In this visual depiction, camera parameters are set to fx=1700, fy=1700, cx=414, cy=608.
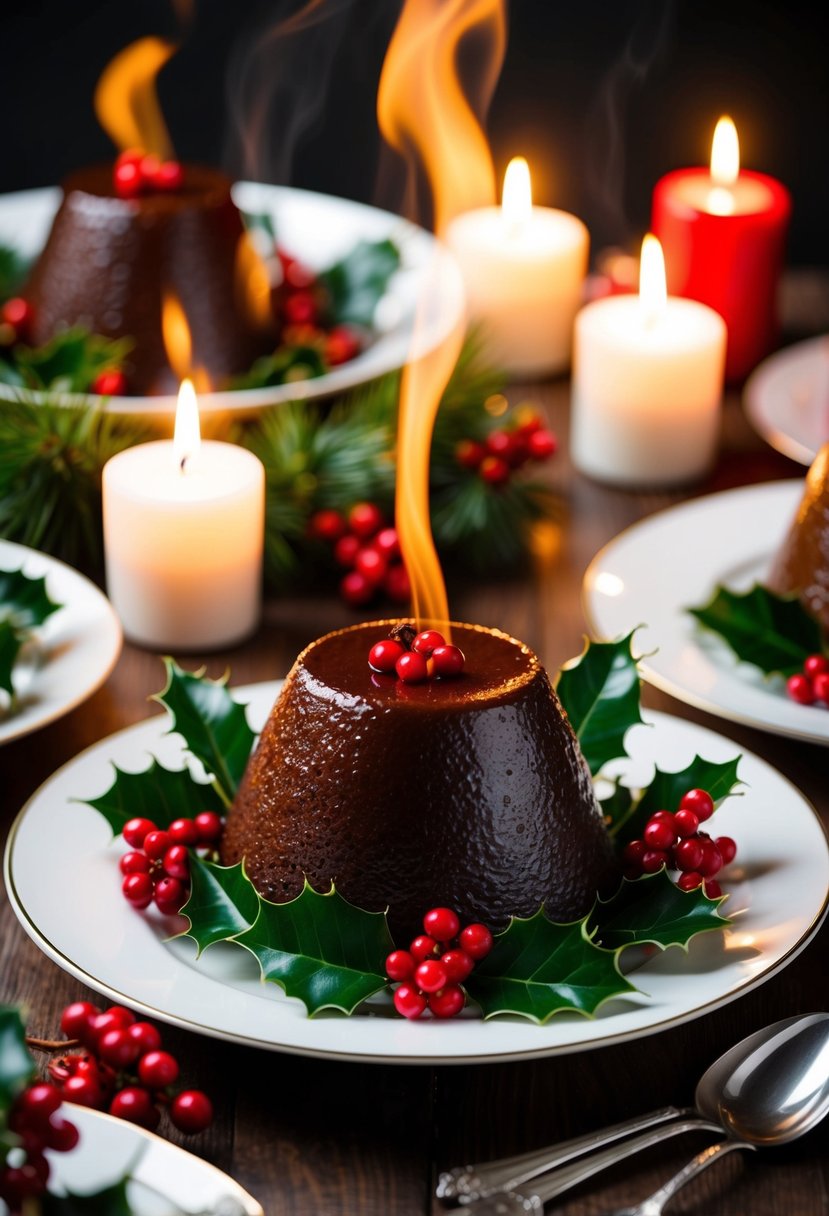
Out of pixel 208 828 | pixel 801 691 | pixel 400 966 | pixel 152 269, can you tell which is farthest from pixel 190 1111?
pixel 152 269

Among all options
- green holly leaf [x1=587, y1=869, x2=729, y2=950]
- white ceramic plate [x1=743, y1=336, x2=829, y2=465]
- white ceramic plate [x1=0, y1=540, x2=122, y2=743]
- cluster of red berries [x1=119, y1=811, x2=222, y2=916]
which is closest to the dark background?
white ceramic plate [x1=743, y1=336, x2=829, y2=465]

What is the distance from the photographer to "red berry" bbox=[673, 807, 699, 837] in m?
1.03

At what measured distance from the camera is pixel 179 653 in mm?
1496

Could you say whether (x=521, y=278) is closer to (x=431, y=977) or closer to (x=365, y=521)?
(x=365, y=521)

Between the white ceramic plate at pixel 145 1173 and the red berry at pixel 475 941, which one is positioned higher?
the white ceramic plate at pixel 145 1173

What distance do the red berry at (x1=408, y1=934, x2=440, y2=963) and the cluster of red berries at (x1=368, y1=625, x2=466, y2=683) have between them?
16 cm

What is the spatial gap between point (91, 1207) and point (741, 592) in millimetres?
905

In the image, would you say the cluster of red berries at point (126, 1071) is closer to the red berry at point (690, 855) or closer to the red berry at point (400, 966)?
the red berry at point (400, 966)

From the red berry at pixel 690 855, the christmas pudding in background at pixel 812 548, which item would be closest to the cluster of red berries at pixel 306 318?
the christmas pudding in background at pixel 812 548

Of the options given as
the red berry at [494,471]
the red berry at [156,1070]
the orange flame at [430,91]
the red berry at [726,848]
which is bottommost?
the red berry at [494,471]

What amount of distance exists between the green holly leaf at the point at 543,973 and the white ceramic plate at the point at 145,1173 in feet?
0.61

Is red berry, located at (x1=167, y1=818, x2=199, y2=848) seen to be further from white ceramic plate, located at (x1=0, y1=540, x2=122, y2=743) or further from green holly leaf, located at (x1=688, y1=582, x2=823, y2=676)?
green holly leaf, located at (x1=688, y1=582, x2=823, y2=676)

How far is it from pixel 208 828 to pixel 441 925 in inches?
7.9

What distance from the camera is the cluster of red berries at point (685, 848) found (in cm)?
101
